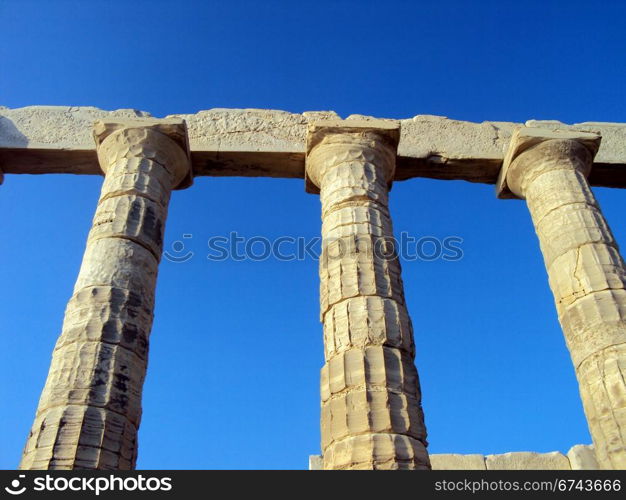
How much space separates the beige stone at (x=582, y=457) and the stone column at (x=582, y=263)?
5.31 m

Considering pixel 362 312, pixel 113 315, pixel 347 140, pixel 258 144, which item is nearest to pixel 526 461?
pixel 362 312

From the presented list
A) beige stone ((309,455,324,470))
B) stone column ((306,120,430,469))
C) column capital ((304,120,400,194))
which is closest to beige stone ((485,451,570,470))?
beige stone ((309,455,324,470))

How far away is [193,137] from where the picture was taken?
42.0 feet

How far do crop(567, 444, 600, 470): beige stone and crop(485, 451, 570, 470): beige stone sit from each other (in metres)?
0.24

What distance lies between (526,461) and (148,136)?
10547mm

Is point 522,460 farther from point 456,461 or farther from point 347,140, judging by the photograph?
point 347,140

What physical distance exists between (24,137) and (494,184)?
9.59 m

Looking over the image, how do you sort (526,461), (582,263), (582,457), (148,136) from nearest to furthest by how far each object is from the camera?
(582,263)
(148,136)
(582,457)
(526,461)

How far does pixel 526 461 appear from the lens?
13984 millimetres

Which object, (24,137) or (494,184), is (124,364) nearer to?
(24,137)

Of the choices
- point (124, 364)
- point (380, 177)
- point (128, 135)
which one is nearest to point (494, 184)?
point (380, 177)

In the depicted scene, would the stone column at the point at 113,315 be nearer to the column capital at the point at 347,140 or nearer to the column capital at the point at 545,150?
the column capital at the point at 347,140

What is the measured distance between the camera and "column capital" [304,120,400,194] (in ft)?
38.9
